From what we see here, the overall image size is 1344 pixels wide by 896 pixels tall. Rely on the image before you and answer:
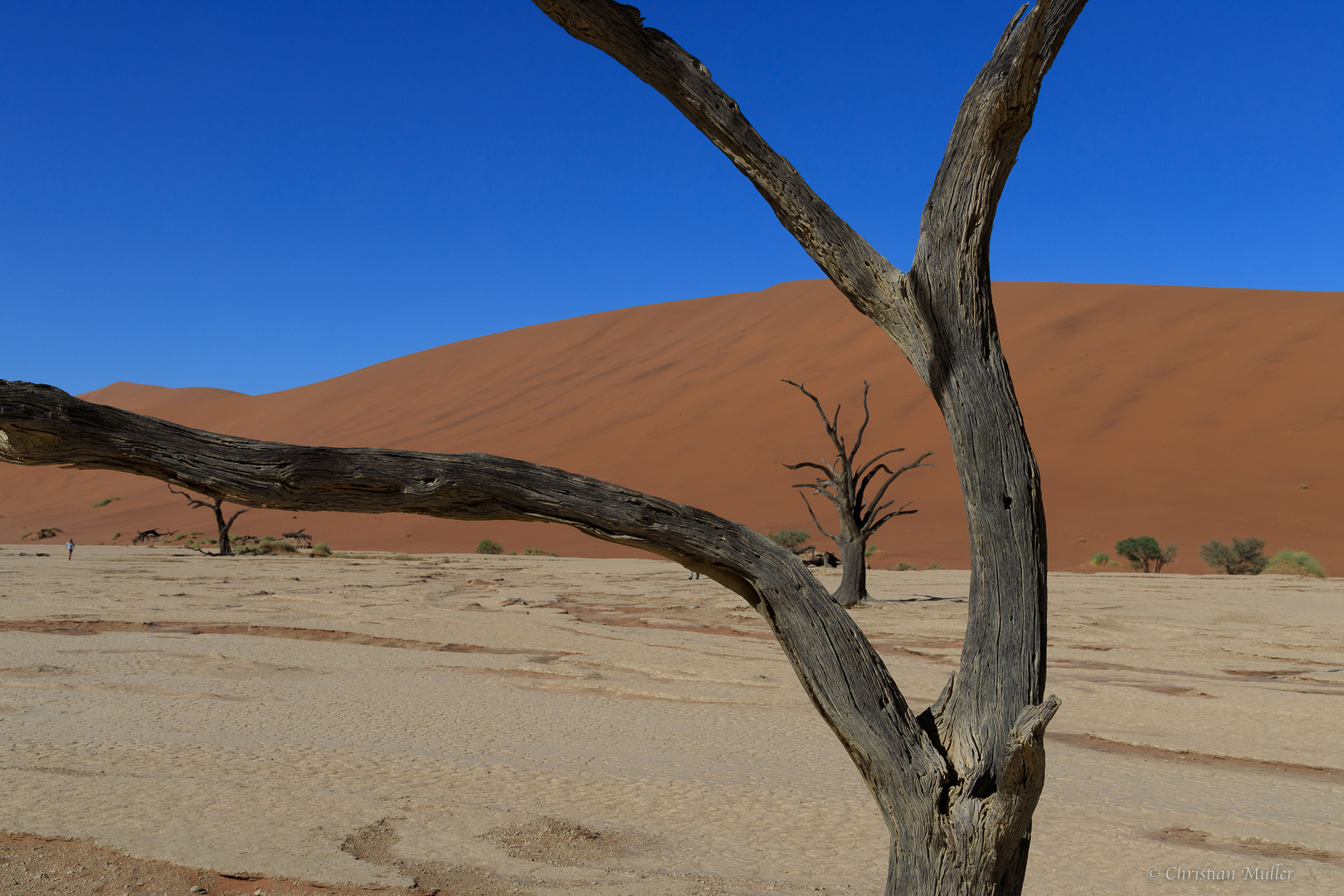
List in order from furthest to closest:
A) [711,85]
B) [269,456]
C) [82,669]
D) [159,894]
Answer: [82,669], [159,894], [711,85], [269,456]

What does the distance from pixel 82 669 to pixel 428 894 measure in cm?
605

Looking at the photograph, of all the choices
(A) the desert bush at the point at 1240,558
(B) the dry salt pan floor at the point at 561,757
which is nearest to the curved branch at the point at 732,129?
(B) the dry salt pan floor at the point at 561,757

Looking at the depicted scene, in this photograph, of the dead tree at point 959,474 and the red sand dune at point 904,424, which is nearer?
the dead tree at point 959,474

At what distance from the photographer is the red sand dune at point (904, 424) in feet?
108

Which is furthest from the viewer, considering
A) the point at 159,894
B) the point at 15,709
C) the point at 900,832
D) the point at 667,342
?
the point at 667,342

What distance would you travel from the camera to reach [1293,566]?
2338 cm

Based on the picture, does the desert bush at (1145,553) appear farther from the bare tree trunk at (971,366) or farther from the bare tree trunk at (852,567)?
the bare tree trunk at (971,366)

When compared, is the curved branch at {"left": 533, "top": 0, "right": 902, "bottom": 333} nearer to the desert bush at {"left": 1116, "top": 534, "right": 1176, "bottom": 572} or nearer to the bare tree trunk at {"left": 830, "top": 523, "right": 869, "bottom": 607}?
the bare tree trunk at {"left": 830, "top": 523, "right": 869, "bottom": 607}

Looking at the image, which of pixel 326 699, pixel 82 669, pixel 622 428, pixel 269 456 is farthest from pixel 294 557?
pixel 622 428

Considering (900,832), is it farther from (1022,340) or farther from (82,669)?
(1022,340)

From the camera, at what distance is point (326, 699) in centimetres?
759

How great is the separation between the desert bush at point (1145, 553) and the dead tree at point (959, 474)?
85.4 ft

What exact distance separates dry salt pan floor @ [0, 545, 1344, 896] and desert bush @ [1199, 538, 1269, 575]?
42.9ft

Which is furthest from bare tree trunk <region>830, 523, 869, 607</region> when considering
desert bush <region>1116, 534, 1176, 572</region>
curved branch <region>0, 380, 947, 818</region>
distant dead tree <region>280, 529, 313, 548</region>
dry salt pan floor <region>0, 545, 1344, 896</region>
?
distant dead tree <region>280, 529, 313, 548</region>
